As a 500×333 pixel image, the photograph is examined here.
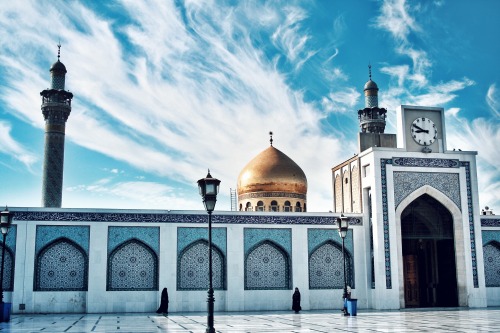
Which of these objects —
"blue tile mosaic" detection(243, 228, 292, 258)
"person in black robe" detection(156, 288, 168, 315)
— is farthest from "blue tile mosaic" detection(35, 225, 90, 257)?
"blue tile mosaic" detection(243, 228, 292, 258)

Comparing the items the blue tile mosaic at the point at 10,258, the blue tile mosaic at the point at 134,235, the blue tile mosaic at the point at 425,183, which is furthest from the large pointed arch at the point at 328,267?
the blue tile mosaic at the point at 10,258

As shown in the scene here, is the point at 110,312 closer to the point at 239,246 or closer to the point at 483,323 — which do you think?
the point at 239,246

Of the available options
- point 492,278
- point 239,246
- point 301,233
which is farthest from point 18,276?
point 492,278

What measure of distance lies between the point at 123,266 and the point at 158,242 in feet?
3.83

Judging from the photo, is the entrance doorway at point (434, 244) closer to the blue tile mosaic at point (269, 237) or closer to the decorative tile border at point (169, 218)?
the decorative tile border at point (169, 218)

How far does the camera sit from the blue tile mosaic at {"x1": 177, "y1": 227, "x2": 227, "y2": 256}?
17078 millimetres

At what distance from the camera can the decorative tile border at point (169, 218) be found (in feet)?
53.7

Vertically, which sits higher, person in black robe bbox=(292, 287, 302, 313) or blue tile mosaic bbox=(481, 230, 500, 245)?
blue tile mosaic bbox=(481, 230, 500, 245)

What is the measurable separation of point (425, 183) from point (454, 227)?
164 centimetres

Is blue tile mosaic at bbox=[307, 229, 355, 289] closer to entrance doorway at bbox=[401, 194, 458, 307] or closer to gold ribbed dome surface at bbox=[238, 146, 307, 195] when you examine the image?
entrance doorway at bbox=[401, 194, 458, 307]

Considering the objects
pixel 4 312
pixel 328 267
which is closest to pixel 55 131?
pixel 4 312

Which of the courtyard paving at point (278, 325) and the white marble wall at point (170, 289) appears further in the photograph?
the white marble wall at point (170, 289)

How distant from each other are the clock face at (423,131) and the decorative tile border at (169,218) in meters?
3.08

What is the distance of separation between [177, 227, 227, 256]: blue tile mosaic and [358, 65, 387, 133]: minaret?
1129 cm
